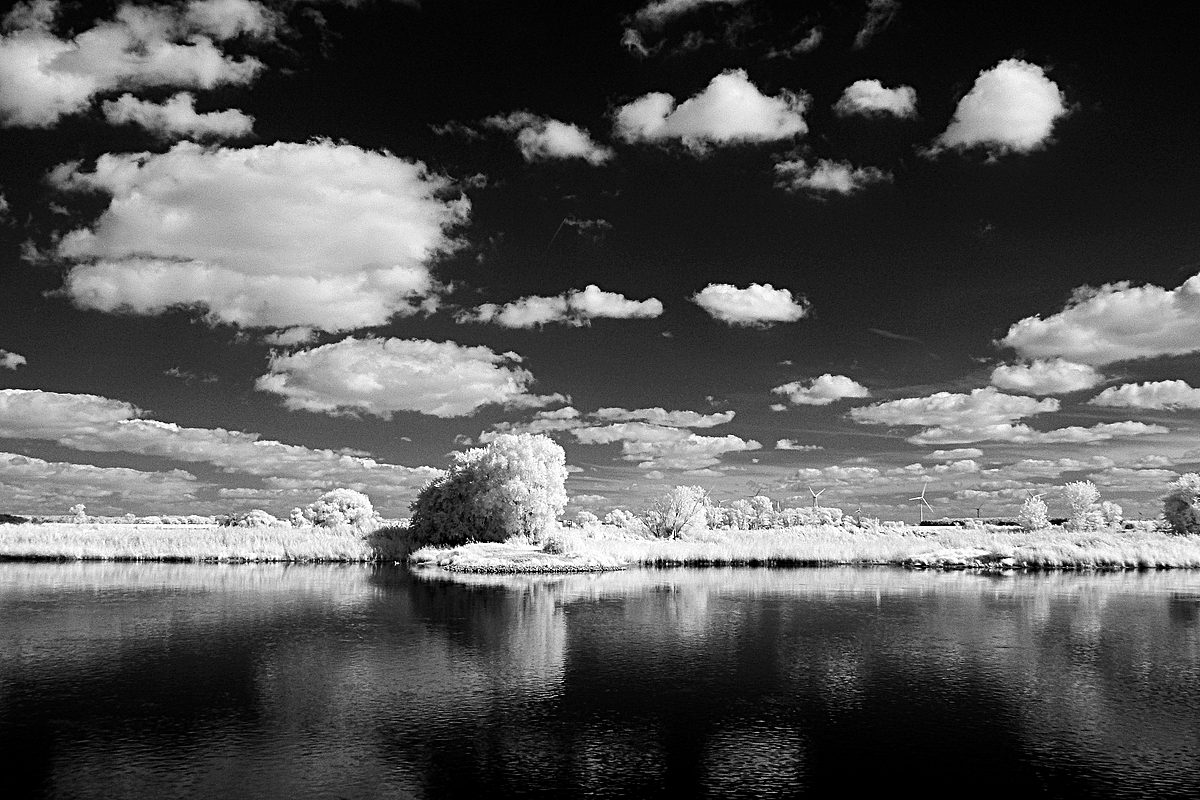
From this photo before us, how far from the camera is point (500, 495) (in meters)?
68.0

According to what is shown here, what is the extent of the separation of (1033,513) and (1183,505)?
51381 mm

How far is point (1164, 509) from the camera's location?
10219cm

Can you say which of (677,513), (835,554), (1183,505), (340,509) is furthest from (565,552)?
(1183,505)

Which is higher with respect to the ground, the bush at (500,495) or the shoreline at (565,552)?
the bush at (500,495)

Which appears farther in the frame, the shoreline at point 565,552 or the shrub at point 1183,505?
the shrub at point 1183,505

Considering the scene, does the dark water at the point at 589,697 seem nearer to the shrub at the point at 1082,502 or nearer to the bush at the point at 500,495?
the bush at the point at 500,495

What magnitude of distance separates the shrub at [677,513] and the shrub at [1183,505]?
185ft

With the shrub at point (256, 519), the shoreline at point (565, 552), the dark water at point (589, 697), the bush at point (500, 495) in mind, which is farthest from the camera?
the shrub at point (256, 519)

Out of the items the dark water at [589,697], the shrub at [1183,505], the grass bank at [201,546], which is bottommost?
the dark water at [589,697]

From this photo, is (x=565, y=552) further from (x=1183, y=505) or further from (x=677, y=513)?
(x=1183, y=505)

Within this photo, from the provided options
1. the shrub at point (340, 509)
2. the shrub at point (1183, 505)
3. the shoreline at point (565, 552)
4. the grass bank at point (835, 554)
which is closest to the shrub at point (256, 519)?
the shrub at point (340, 509)

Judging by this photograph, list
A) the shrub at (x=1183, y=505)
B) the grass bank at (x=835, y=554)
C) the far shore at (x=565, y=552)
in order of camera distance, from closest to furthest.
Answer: the grass bank at (x=835, y=554), the far shore at (x=565, y=552), the shrub at (x=1183, y=505)

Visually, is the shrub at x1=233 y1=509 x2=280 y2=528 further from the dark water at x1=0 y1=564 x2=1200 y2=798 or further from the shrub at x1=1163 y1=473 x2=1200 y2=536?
the shrub at x1=1163 y1=473 x2=1200 y2=536

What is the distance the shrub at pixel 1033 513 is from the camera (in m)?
148
